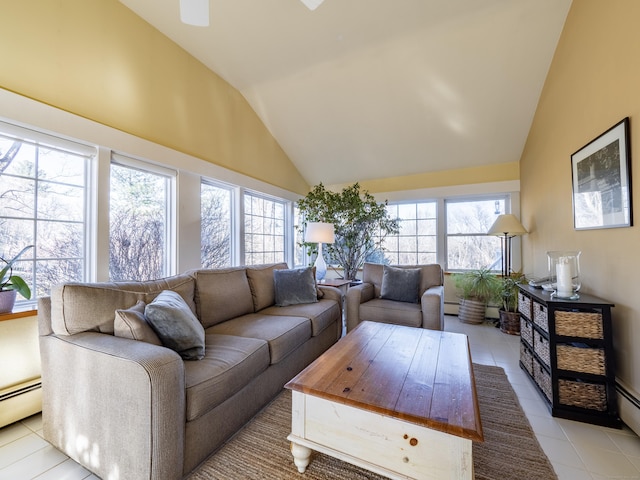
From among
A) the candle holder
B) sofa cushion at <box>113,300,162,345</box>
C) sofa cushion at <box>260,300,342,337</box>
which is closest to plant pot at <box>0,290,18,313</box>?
sofa cushion at <box>113,300,162,345</box>

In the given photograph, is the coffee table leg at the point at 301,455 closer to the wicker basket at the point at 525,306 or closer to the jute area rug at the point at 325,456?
the jute area rug at the point at 325,456

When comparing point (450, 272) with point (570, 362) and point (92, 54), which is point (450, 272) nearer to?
point (570, 362)

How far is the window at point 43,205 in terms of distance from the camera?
1.80m

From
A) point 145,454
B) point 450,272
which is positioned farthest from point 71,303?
point 450,272

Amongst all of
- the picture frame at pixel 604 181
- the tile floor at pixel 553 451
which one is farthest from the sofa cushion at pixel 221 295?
the picture frame at pixel 604 181

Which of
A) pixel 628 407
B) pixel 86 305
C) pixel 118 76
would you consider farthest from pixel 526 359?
pixel 118 76

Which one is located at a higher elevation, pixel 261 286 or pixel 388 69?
pixel 388 69

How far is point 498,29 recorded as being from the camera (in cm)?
256

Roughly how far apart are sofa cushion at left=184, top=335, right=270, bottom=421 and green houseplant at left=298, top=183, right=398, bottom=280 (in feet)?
8.78

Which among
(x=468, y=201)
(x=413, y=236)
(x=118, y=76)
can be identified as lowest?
(x=413, y=236)

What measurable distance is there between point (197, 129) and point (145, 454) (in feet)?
9.22

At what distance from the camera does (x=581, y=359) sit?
173cm

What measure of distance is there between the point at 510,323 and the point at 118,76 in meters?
4.76

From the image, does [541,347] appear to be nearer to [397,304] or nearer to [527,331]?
[527,331]
